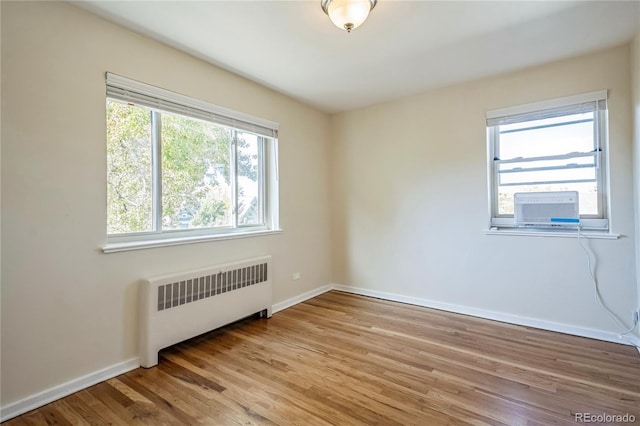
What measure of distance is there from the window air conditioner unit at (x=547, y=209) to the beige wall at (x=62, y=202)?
3.25 metres

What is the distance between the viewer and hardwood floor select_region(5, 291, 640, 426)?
173cm

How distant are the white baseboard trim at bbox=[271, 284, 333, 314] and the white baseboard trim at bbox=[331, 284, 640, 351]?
0.33 metres

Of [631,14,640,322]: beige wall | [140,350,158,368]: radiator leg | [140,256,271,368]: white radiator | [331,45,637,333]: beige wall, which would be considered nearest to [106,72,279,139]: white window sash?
[140,256,271,368]: white radiator

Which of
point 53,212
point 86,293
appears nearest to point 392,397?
point 86,293

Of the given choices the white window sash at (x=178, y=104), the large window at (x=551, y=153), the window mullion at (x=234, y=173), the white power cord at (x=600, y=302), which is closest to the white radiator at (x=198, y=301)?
the window mullion at (x=234, y=173)

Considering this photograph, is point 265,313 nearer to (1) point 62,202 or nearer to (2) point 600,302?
(1) point 62,202

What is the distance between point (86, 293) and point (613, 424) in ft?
10.7

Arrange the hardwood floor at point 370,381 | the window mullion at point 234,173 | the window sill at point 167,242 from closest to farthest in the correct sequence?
1. the hardwood floor at point 370,381
2. the window sill at point 167,242
3. the window mullion at point 234,173

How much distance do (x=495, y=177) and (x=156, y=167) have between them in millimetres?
3357

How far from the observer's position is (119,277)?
2201 mm

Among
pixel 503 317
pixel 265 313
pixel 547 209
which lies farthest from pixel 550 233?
pixel 265 313

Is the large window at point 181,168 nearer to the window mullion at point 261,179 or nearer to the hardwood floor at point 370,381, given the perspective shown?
the window mullion at point 261,179

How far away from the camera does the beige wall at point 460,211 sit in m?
2.61

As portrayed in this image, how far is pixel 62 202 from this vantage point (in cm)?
195
